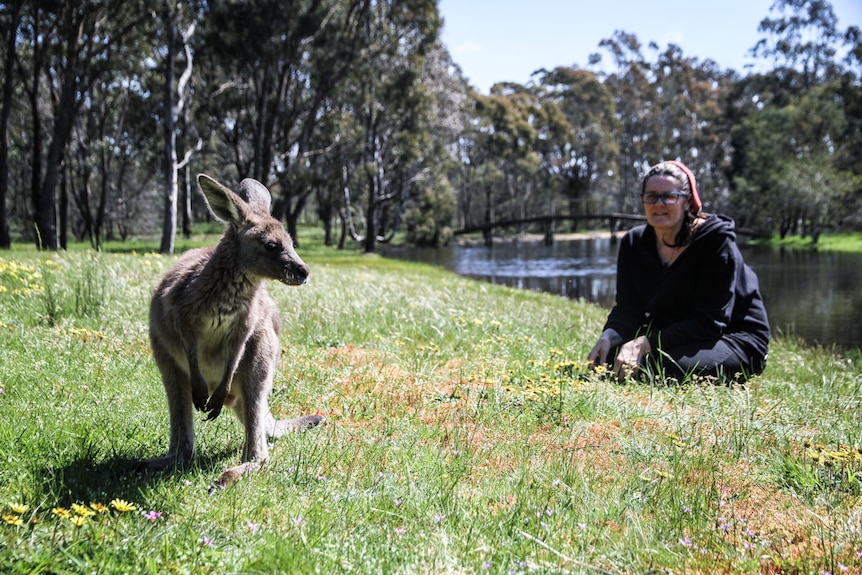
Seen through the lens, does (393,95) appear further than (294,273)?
Yes

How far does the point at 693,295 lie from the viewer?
5.42m

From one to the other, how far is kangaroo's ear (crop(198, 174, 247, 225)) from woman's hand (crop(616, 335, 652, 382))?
3.05 m

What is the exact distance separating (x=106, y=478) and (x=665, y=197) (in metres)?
4.18

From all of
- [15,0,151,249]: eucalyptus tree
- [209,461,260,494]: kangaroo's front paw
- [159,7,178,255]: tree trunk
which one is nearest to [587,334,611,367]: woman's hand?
[209,461,260,494]: kangaroo's front paw

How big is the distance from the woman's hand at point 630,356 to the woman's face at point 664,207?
0.93 m

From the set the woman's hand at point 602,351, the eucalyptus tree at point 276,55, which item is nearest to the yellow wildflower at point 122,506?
the woman's hand at point 602,351

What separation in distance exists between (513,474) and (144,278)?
664cm

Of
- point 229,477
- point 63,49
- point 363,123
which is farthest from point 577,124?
point 229,477

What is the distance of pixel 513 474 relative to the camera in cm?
322

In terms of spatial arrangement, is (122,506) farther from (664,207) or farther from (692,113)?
(692,113)

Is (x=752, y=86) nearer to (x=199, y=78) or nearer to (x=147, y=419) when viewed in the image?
(x=199, y=78)

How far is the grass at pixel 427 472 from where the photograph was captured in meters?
2.39

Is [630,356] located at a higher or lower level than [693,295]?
lower

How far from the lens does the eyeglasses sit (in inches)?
203
